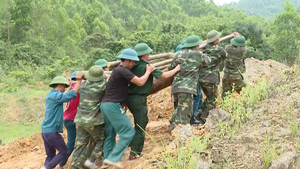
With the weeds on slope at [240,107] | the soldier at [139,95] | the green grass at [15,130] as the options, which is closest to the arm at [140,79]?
the soldier at [139,95]

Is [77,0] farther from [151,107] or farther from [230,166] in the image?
[230,166]

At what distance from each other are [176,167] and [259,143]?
972mm

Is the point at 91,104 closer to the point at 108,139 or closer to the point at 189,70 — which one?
the point at 108,139

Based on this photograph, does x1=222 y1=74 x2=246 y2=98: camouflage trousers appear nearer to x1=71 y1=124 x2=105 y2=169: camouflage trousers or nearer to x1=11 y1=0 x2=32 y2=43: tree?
x1=71 y1=124 x2=105 y2=169: camouflage trousers

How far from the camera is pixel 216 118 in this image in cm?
421

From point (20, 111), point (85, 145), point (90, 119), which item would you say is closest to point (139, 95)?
point (90, 119)

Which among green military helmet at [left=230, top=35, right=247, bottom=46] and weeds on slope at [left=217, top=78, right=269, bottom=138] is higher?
green military helmet at [left=230, top=35, right=247, bottom=46]


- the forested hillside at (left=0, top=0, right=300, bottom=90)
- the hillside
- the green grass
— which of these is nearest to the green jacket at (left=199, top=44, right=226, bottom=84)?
the hillside

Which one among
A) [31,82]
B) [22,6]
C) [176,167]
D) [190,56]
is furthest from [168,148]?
[22,6]

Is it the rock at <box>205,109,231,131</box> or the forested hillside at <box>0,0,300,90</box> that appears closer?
the rock at <box>205,109,231,131</box>

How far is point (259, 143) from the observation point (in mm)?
3391

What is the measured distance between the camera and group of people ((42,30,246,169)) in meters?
4.52

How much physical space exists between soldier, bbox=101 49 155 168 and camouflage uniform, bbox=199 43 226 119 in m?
A: 1.73

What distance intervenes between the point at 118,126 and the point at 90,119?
47cm
